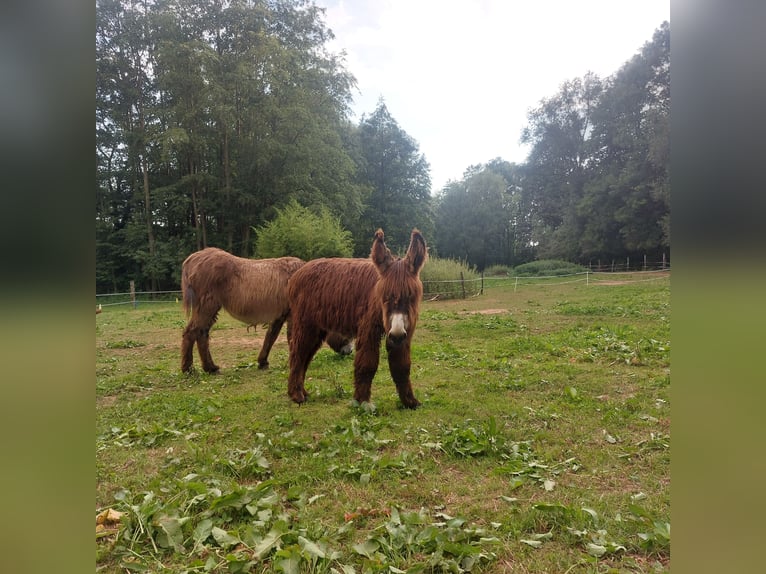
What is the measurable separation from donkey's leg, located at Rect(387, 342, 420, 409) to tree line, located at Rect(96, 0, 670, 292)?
7.52ft

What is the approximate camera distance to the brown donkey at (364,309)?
3.05 metres

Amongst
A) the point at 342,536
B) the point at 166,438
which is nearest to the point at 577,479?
the point at 342,536

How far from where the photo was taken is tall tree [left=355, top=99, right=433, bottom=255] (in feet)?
25.7

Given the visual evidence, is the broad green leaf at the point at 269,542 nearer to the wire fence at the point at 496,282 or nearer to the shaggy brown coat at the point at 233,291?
the shaggy brown coat at the point at 233,291

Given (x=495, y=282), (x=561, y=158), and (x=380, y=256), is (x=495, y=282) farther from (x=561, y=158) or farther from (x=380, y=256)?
(x=380, y=256)

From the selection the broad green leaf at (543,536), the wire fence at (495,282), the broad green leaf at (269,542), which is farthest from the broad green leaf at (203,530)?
the wire fence at (495,282)

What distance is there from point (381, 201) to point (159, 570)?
8.40 m

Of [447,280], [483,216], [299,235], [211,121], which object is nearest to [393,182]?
[483,216]

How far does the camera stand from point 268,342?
17.4ft

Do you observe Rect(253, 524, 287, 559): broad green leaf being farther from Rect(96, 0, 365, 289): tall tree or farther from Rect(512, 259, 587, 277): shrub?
Rect(512, 259, 587, 277): shrub

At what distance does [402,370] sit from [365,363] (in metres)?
0.40
